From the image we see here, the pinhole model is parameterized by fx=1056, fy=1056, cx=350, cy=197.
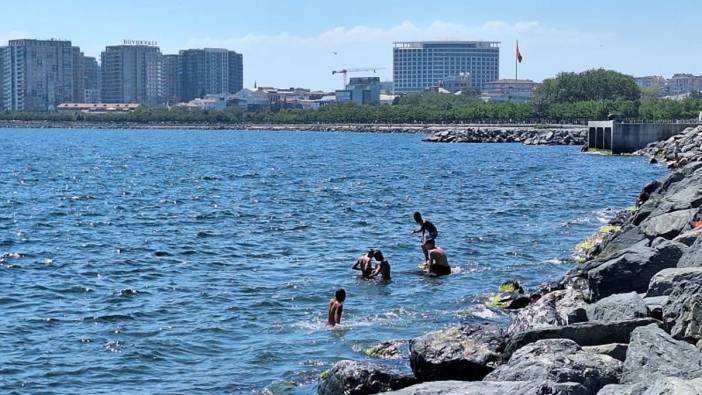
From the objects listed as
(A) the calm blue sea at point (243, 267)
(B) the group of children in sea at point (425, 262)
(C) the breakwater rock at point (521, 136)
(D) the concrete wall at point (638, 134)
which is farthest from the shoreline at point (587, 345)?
(C) the breakwater rock at point (521, 136)

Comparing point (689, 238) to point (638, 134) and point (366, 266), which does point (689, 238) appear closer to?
point (366, 266)

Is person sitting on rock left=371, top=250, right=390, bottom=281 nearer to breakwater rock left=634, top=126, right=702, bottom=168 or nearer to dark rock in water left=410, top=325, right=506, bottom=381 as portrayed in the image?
dark rock in water left=410, top=325, right=506, bottom=381

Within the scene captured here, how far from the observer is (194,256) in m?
30.0

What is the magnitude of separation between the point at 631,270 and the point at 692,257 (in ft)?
3.63

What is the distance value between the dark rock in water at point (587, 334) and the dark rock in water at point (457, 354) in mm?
375

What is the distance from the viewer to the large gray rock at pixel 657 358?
36.2 ft

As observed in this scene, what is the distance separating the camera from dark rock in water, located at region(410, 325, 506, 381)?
44.7 ft

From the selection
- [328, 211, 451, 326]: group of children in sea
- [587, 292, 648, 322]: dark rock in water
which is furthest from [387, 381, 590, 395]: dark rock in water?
[328, 211, 451, 326]: group of children in sea

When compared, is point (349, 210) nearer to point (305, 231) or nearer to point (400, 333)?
point (305, 231)

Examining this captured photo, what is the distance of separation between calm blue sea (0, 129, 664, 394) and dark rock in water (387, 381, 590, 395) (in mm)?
4389

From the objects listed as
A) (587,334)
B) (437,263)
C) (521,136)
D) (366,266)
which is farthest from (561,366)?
(521,136)

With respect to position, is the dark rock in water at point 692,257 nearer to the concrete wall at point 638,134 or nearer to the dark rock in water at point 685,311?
the dark rock in water at point 685,311

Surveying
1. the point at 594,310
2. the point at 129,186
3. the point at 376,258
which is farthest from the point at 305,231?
the point at 129,186

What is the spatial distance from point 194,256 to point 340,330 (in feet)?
37.5
